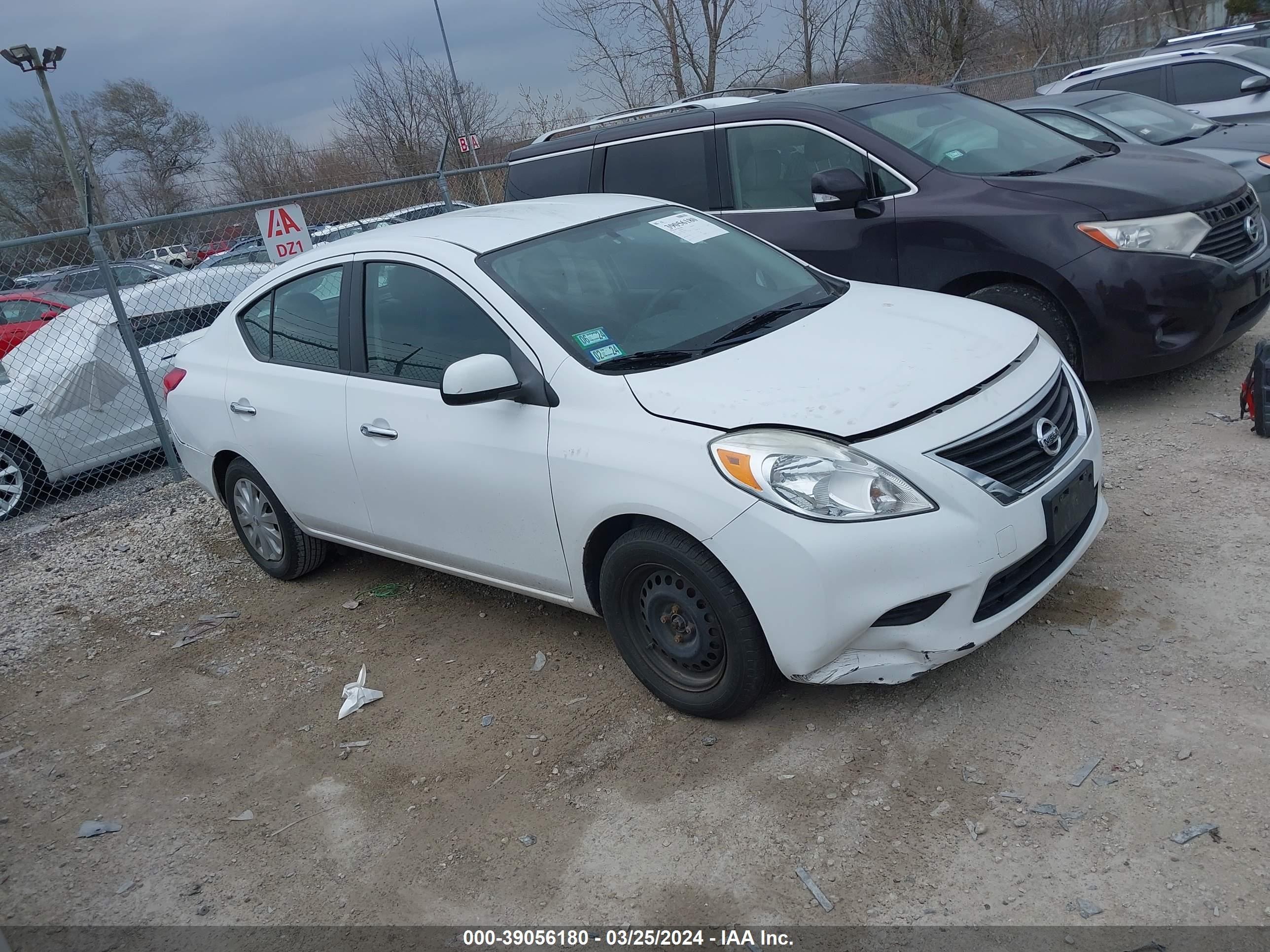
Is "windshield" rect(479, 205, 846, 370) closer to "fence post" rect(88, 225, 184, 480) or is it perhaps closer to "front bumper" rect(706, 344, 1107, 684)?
"front bumper" rect(706, 344, 1107, 684)

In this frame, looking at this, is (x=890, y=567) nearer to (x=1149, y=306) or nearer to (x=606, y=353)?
(x=606, y=353)

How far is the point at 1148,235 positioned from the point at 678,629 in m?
3.68

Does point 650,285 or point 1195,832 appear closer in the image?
point 1195,832

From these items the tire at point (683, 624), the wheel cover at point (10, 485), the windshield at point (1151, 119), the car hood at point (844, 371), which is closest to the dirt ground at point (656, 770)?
the tire at point (683, 624)

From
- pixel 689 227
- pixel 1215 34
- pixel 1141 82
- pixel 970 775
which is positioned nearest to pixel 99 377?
pixel 689 227

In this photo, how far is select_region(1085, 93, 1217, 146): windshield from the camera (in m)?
9.06

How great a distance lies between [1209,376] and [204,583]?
6.06 meters

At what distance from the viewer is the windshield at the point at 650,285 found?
3986 millimetres

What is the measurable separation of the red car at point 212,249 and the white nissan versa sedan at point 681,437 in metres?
7.14

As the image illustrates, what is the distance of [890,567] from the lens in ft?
10.4

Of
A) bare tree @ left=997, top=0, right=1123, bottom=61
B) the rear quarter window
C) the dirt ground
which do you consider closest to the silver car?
the rear quarter window

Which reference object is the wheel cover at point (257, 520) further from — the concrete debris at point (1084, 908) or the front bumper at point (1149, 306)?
the front bumper at point (1149, 306)

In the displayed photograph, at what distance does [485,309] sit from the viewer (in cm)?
411

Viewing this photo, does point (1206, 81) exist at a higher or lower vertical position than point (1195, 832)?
higher
